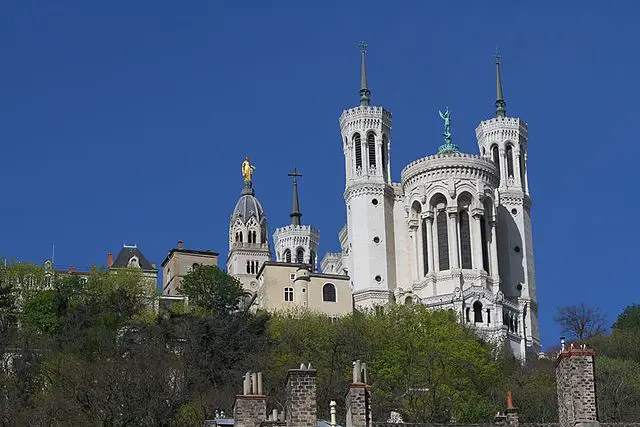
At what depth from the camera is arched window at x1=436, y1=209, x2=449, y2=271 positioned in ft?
393

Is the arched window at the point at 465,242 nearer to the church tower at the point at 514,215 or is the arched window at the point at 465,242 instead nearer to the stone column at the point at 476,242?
the stone column at the point at 476,242

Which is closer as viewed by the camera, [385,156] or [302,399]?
[302,399]

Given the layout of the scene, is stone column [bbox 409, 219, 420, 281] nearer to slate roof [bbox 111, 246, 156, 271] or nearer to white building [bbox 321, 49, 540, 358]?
white building [bbox 321, 49, 540, 358]

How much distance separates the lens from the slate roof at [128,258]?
134 metres

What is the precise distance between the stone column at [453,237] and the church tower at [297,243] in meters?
53.2

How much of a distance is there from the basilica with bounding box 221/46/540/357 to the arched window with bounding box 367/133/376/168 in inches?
3.7

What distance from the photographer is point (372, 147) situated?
131 meters

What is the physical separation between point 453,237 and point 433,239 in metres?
2.10

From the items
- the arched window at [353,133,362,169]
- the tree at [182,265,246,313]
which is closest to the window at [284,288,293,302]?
the tree at [182,265,246,313]

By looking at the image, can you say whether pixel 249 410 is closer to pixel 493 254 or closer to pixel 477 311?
pixel 477 311

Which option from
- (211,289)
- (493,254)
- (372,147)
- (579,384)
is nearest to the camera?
(579,384)

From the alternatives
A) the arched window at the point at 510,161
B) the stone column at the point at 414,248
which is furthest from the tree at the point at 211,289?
the arched window at the point at 510,161

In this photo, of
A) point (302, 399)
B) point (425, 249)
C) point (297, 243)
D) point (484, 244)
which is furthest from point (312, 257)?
point (302, 399)

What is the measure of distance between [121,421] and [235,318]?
88.8 feet
